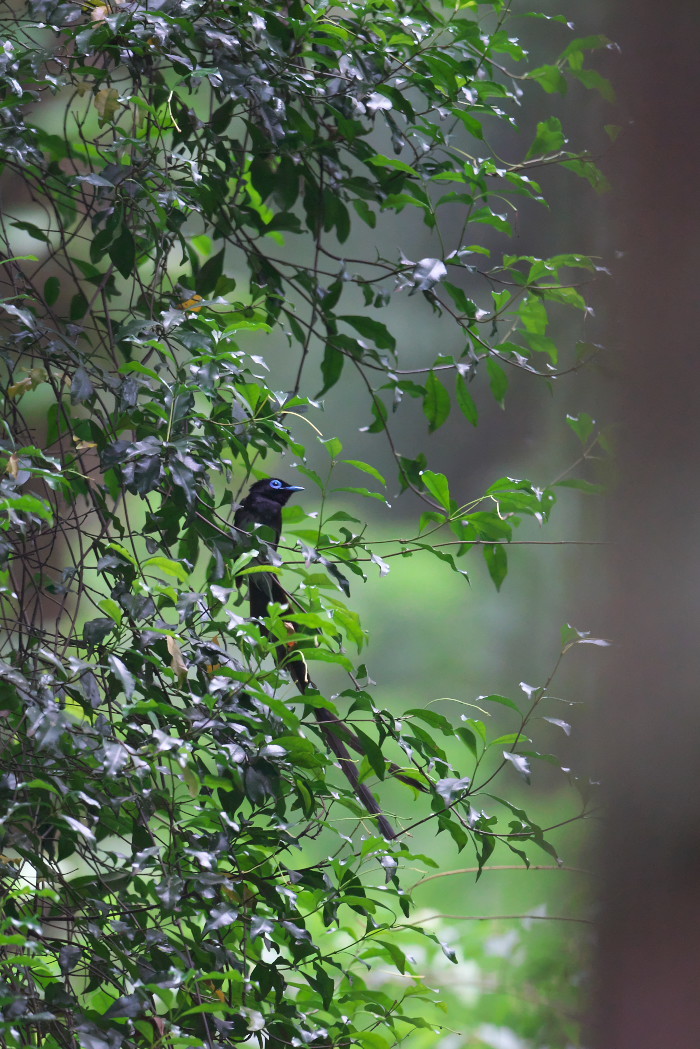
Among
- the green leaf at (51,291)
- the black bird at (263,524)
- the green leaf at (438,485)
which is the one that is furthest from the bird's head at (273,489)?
the green leaf at (51,291)

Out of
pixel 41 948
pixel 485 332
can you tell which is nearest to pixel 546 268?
pixel 485 332

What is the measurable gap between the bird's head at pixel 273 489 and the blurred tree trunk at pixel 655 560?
993mm

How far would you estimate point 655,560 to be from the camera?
0.68ft

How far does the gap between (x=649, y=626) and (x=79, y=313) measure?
1.09 metres

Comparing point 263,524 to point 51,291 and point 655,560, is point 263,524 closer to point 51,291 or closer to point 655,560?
point 51,291

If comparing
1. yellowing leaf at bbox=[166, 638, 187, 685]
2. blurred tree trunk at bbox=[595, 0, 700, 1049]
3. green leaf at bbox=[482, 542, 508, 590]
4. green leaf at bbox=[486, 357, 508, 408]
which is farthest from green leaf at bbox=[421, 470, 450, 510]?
blurred tree trunk at bbox=[595, 0, 700, 1049]

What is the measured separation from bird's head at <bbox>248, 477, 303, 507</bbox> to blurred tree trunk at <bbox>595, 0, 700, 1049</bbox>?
99 centimetres

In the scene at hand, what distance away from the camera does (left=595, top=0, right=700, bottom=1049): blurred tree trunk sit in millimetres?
202

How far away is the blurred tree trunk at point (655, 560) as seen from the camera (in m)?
0.20

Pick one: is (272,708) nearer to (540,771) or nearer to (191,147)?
(191,147)

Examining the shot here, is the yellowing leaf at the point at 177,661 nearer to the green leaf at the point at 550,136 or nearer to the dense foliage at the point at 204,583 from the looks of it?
the dense foliage at the point at 204,583

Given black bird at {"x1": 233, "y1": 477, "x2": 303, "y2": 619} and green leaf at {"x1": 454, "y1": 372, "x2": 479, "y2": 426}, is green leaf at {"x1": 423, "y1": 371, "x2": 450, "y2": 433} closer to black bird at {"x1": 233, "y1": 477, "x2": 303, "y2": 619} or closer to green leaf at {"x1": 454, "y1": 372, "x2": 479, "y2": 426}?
green leaf at {"x1": 454, "y1": 372, "x2": 479, "y2": 426}

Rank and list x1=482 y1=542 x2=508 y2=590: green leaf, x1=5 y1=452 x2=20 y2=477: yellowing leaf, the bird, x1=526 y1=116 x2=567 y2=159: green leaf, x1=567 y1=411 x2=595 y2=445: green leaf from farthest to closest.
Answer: x1=526 y1=116 x2=567 y2=159: green leaf
x1=482 y1=542 x2=508 y2=590: green leaf
the bird
x1=5 y1=452 x2=20 y2=477: yellowing leaf
x1=567 y1=411 x2=595 y2=445: green leaf

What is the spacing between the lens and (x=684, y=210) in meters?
0.20
